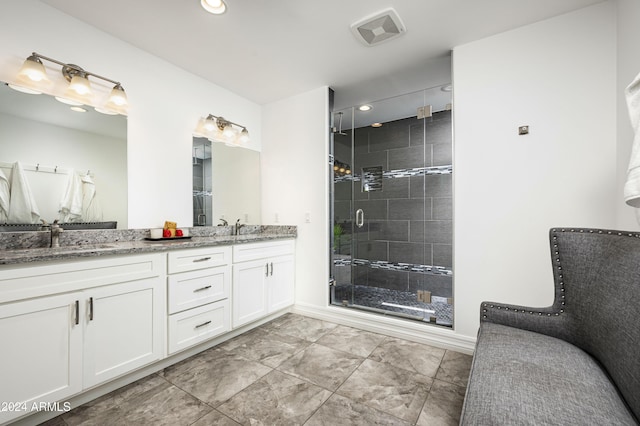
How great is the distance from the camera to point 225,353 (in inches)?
84.4

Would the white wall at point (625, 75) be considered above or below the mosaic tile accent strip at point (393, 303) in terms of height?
above

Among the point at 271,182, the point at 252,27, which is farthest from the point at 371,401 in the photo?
the point at 252,27

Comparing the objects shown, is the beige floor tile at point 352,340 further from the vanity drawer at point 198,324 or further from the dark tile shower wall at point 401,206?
the vanity drawer at point 198,324

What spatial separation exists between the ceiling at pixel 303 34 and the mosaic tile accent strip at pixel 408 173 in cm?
94

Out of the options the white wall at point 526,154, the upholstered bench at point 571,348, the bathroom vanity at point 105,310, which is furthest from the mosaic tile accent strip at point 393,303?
the bathroom vanity at point 105,310

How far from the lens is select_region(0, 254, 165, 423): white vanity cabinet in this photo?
4.18ft

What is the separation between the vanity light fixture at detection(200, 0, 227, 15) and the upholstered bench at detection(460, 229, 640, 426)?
8.04 ft

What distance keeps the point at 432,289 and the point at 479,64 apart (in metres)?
2.01

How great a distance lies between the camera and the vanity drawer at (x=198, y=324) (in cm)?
191

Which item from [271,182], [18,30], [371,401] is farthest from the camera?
[271,182]

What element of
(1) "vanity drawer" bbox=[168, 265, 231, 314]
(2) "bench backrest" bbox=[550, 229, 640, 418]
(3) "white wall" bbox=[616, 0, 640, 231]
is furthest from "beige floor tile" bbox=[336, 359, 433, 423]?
(3) "white wall" bbox=[616, 0, 640, 231]

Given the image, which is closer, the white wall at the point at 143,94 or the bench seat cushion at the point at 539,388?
the bench seat cushion at the point at 539,388

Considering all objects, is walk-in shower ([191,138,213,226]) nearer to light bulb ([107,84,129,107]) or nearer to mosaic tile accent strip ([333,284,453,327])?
light bulb ([107,84,129,107])

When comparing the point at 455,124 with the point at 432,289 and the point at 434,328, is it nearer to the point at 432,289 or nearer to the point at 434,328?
the point at 432,289
